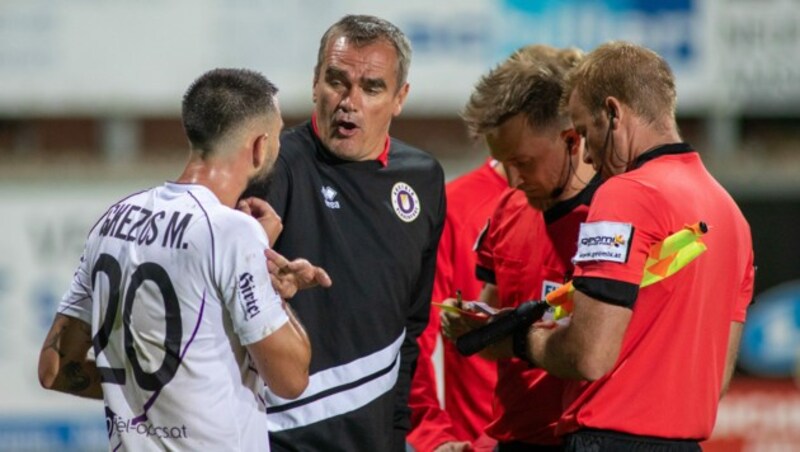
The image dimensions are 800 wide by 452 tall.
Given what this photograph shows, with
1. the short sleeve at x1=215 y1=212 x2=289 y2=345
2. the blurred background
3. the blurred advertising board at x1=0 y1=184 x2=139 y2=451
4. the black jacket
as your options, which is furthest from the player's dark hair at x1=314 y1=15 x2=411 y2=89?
the blurred advertising board at x1=0 y1=184 x2=139 y2=451

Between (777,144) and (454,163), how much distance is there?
203 cm

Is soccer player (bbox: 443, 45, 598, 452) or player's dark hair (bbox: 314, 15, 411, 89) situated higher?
player's dark hair (bbox: 314, 15, 411, 89)

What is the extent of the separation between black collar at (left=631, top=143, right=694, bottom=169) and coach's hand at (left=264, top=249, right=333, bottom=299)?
820 mm

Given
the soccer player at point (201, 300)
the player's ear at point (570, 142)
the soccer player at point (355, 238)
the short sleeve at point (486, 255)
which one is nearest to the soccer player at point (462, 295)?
the short sleeve at point (486, 255)

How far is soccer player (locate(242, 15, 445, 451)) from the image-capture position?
11.8ft

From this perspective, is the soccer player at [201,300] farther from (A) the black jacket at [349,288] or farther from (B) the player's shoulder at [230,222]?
(A) the black jacket at [349,288]

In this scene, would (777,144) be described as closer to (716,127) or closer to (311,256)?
(716,127)

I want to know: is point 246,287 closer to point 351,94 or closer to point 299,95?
point 351,94

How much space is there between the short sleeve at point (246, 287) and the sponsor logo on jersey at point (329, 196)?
0.62m

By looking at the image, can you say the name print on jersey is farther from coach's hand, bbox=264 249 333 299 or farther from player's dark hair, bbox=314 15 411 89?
player's dark hair, bbox=314 15 411 89

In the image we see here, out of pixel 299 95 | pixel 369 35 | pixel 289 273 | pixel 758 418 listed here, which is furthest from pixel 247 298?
pixel 758 418

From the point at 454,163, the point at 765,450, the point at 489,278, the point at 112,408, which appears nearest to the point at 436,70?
the point at 454,163

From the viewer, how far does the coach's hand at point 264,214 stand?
3279 mm

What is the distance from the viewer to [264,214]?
3.31 meters
